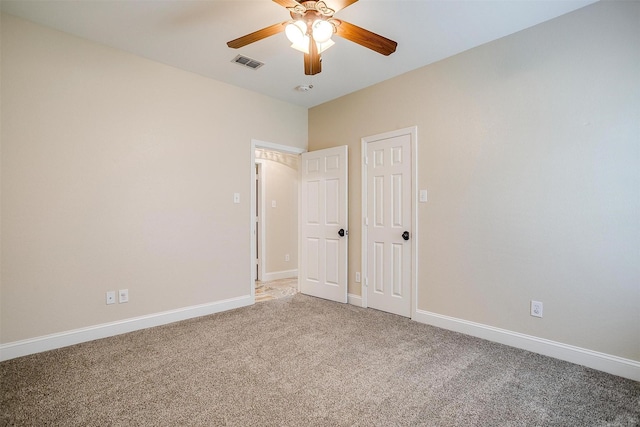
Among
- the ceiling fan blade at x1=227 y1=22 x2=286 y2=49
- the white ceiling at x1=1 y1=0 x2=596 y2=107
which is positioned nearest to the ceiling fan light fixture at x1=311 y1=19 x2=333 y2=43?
the ceiling fan blade at x1=227 y1=22 x2=286 y2=49

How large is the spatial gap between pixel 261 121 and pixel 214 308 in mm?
2448

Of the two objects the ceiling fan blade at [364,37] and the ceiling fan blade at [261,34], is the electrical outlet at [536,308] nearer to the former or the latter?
the ceiling fan blade at [364,37]

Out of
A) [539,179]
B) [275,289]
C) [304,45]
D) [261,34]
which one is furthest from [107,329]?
[539,179]

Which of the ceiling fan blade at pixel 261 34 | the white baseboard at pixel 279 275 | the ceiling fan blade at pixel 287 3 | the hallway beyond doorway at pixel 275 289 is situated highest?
the ceiling fan blade at pixel 287 3

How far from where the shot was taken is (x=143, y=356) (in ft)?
8.02

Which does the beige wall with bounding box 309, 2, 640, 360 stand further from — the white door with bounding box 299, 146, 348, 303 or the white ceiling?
the white door with bounding box 299, 146, 348, 303

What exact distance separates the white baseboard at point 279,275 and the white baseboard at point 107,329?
4.99 ft

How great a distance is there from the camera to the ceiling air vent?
120 inches

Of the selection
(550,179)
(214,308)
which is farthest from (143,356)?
(550,179)

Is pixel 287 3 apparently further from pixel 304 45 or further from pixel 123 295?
pixel 123 295

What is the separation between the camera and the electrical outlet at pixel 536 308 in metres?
2.50

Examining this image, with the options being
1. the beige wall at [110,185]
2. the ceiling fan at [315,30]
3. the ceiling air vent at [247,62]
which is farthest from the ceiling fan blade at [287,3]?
the beige wall at [110,185]

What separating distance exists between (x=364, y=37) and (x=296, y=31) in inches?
18.4

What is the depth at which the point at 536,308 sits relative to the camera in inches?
99.3
